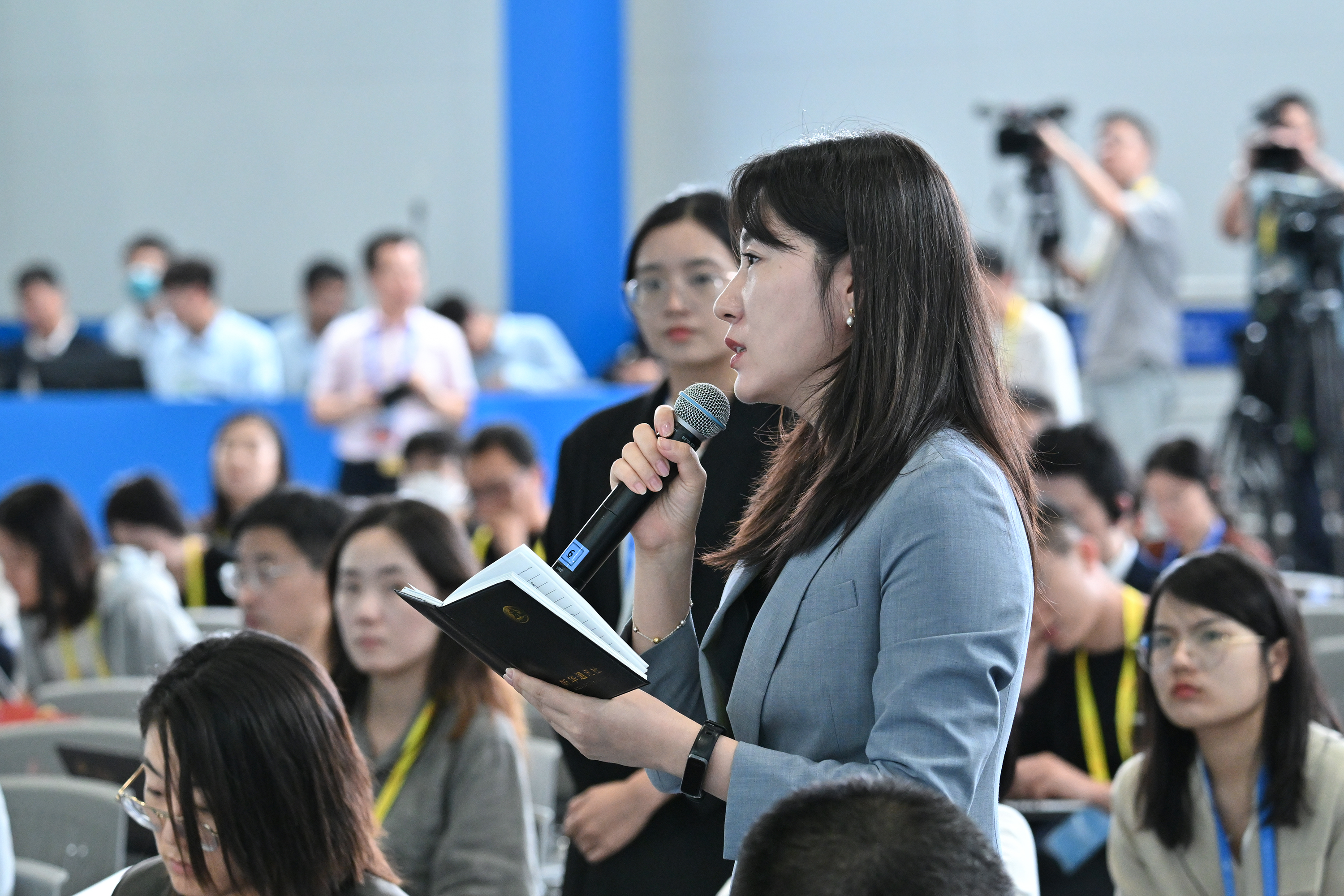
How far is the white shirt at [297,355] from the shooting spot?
8398 mm

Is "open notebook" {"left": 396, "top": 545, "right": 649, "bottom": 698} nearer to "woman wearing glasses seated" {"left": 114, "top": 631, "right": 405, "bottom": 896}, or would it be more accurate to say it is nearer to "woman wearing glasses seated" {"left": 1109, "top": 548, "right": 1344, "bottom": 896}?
"woman wearing glasses seated" {"left": 114, "top": 631, "right": 405, "bottom": 896}

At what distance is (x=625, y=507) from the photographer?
1.31 meters

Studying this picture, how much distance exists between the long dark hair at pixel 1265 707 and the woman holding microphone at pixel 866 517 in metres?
1.04

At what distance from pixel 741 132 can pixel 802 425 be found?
8173mm


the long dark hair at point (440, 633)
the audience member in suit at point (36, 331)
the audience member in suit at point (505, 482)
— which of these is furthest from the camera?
the audience member in suit at point (36, 331)

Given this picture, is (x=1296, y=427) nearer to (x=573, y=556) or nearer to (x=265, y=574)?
(x=265, y=574)

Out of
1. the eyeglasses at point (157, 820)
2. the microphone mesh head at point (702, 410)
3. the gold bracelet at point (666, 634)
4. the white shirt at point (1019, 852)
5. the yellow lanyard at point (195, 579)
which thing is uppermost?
the microphone mesh head at point (702, 410)

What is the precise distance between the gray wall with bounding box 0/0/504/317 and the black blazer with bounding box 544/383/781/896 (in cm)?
781

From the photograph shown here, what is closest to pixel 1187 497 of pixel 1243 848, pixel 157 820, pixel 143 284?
pixel 1243 848

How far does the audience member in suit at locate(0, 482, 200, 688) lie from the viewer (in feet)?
11.4

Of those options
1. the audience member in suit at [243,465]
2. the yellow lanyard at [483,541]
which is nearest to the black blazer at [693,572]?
the yellow lanyard at [483,541]

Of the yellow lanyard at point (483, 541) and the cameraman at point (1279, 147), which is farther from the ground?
the cameraman at point (1279, 147)

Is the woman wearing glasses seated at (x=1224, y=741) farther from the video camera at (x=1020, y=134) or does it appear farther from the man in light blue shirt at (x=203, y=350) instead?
the man in light blue shirt at (x=203, y=350)

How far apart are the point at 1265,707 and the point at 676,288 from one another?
1.11 m
